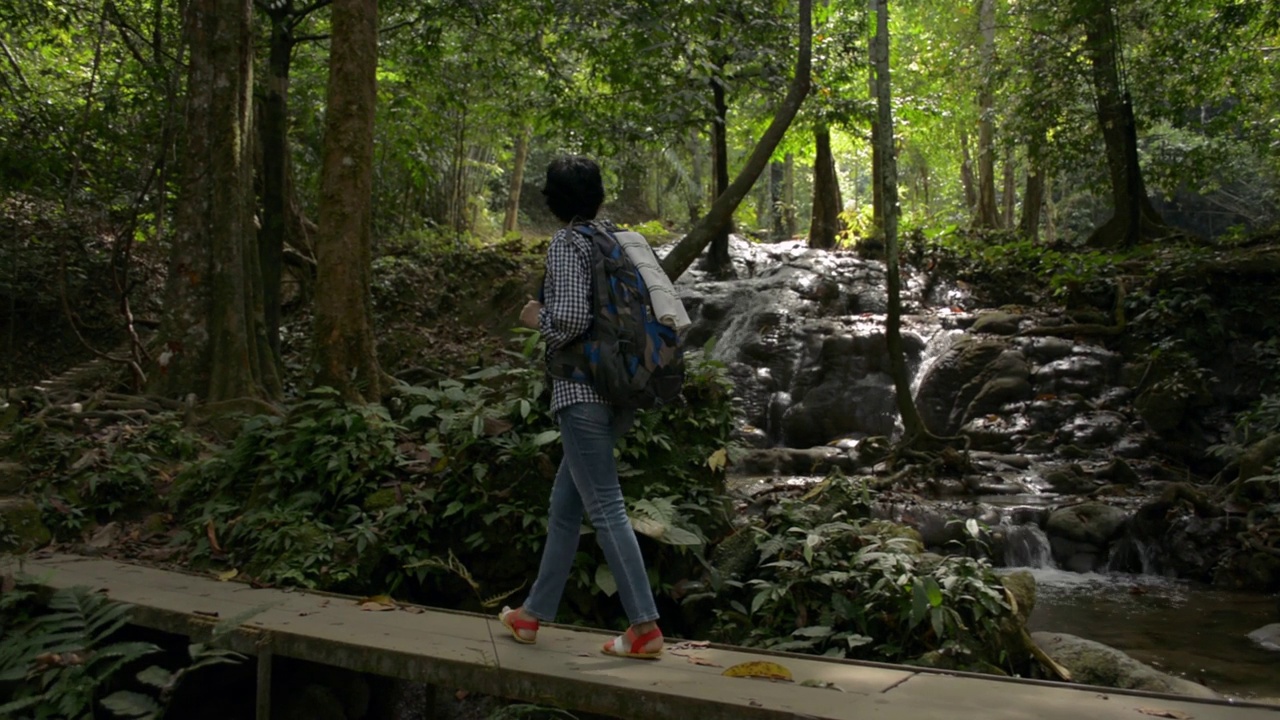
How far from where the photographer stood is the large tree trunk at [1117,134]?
17.1 metres

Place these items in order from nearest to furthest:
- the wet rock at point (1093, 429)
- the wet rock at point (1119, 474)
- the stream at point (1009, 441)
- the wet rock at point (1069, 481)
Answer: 1. the stream at point (1009, 441)
2. the wet rock at point (1069, 481)
3. the wet rock at point (1119, 474)
4. the wet rock at point (1093, 429)

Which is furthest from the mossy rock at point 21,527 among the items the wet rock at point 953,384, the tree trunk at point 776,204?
the tree trunk at point 776,204

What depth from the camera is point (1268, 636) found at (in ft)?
23.1

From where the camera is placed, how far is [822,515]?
633 centimetres

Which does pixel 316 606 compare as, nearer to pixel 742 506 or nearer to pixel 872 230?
pixel 742 506

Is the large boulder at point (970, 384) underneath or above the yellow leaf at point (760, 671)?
above

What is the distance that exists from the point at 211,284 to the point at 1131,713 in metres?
8.13

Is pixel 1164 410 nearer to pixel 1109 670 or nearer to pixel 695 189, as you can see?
pixel 1109 670

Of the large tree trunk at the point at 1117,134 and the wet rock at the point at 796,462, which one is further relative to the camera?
the large tree trunk at the point at 1117,134

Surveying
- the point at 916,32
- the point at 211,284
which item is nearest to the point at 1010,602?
the point at 211,284

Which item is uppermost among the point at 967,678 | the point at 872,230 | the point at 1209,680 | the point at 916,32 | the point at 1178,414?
the point at 916,32

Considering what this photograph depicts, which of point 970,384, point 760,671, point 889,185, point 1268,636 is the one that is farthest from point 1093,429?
point 760,671

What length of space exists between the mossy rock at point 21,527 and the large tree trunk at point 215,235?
7.42 ft

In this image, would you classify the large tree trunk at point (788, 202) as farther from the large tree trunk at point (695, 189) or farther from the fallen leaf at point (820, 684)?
the fallen leaf at point (820, 684)
